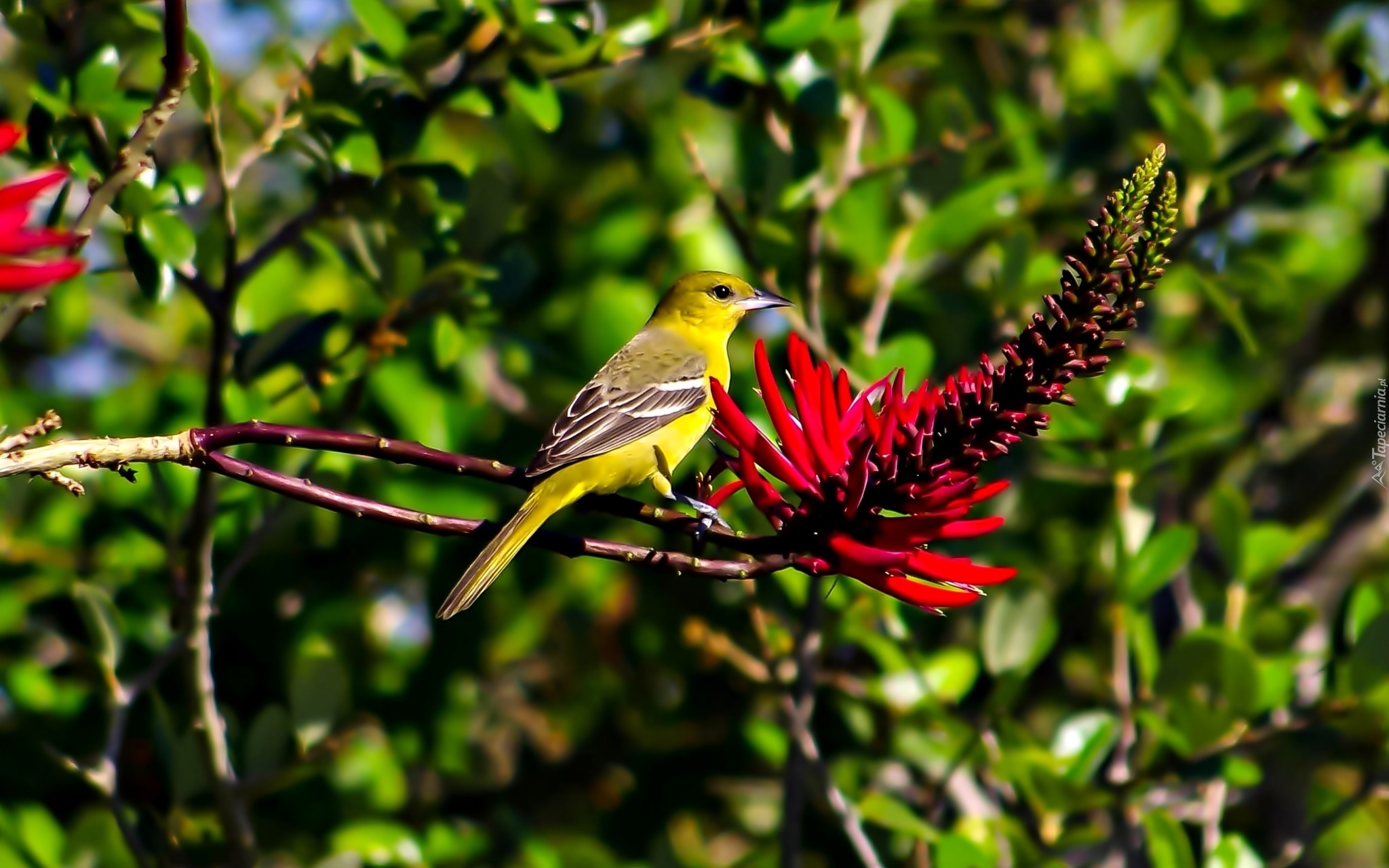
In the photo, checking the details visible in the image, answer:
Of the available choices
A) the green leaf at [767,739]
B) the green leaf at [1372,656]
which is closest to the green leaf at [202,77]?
the green leaf at [767,739]

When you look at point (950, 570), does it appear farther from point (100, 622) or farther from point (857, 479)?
point (100, 622)

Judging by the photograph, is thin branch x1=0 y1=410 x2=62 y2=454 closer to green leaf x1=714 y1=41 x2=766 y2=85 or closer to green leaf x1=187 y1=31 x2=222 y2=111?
green leaf x1=187 y1=31 x2=222 y2=111

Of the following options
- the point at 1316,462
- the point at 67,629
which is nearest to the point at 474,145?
the point at 67,629

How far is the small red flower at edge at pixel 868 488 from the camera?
6.82 feet

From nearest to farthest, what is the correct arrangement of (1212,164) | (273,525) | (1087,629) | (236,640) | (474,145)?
(273,525), (1212,164), (236,640), (1087,629), (474,145)

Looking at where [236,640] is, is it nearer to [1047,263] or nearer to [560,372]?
[560,372]

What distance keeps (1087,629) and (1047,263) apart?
5.98 ft

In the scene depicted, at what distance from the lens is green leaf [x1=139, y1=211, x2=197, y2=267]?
3.45 m

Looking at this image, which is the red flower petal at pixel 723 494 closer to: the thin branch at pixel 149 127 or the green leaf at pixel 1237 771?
the thin branch at pixel 149 127

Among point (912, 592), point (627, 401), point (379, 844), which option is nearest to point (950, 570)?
point (912, 592)

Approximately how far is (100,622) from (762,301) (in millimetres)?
2209

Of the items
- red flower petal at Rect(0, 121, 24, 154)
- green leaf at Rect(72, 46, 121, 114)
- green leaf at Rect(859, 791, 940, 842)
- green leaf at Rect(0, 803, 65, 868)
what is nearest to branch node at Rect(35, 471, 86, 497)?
red flower petal at Rect(0, 121, 24, 154)

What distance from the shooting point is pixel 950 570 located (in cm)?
209

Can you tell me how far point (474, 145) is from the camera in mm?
6207
